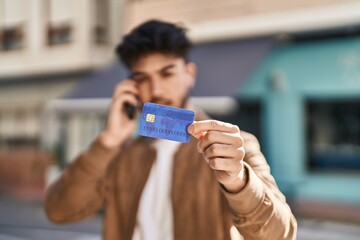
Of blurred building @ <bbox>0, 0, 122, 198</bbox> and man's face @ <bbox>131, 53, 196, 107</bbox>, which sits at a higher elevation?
blurred building @ <bbox>0, 0, 122, 198</bbox>

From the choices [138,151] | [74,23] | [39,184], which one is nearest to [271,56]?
[74,23]

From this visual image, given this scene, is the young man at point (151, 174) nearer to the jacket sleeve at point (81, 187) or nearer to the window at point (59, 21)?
the jacket sleeve at point (81, 187)

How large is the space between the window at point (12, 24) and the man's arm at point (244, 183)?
31.5ft

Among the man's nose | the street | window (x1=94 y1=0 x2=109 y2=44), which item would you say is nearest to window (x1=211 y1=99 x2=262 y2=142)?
the street

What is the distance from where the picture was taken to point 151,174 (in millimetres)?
1597

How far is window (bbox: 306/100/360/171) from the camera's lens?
8641 mm

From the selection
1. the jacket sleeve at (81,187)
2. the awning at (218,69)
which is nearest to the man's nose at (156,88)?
the jacket sleeve at (81,187)

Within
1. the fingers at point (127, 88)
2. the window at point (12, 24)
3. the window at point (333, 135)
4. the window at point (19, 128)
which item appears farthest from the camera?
the window at point (19, 128)

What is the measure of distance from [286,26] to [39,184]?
6.48 m

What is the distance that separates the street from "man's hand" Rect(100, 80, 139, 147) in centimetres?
546

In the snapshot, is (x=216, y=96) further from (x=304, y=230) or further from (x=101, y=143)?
(x=101, y=143)

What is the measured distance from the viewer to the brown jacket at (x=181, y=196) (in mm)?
1217

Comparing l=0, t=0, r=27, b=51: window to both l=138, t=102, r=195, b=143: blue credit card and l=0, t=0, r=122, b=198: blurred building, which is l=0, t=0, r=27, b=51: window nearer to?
l=0, t=0, r=122, b=198: blurred building

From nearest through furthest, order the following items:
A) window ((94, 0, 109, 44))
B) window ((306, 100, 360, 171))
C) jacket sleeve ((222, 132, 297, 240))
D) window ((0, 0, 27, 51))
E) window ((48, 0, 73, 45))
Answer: jacket sleeve ((222, 132, 297, 240))
window ((306, 100, 360, 171))
window ((0, 0, 27, 51))
window ((48, 0, 73, 45))
window ((94, 0, 109, 44))
